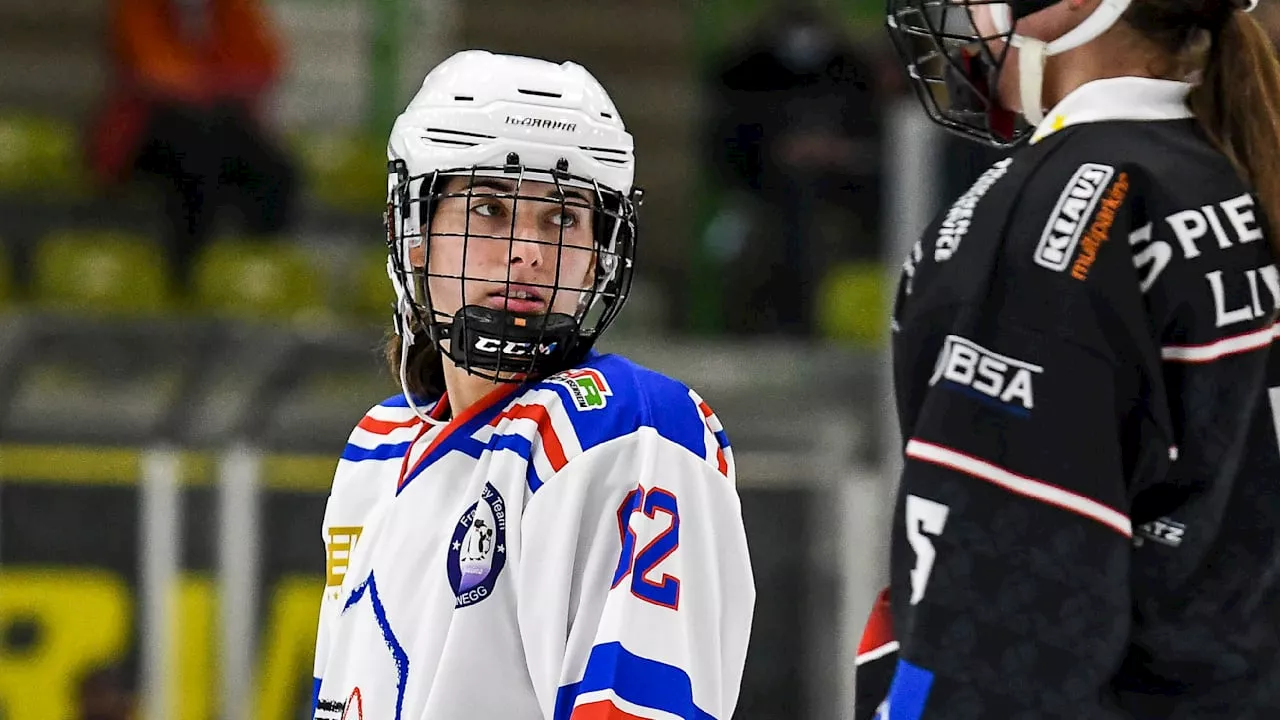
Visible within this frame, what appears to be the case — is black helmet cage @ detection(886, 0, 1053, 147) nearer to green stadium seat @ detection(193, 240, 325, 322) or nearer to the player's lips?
the player's lips

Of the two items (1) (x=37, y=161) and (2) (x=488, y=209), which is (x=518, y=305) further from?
(1) (x=37, y=161)

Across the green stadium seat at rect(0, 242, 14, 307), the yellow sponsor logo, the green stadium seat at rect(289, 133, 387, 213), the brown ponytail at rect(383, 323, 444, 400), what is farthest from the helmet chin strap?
the green stadium seat at rect(289, 133, 387, 213)

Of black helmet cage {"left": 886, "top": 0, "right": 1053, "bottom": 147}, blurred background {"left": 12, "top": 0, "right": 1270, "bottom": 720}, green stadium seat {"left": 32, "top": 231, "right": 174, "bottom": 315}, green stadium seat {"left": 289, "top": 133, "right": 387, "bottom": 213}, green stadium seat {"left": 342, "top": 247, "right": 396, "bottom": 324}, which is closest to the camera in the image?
black helmet cage {"left": 886, "top": 0, "right": 1053, "bottom": 147}

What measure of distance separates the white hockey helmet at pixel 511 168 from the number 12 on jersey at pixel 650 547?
0.24 m

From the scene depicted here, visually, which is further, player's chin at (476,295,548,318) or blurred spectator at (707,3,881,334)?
blurred spectator at (707,3,881,334)

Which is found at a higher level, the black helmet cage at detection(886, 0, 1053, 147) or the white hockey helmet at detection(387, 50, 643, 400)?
the black helmet cage at detection(886, 0, 1053, 147)

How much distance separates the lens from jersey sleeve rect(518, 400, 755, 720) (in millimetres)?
1917

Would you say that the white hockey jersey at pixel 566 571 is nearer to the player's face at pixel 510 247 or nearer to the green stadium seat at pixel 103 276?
the player's face at pixel 510 247

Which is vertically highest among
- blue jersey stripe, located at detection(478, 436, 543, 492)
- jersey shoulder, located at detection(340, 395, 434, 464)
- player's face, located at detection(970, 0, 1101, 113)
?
player's face, located at detection(970, 0, 1101, 113)

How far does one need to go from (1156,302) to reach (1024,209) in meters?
0.13

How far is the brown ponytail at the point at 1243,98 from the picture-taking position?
160 centimetres

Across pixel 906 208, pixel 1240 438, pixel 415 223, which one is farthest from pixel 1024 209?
pixel 906 208

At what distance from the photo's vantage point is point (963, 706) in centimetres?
148

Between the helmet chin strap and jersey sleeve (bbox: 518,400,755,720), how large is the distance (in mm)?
544
